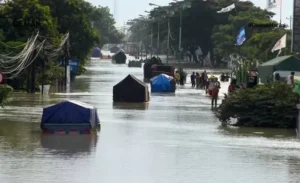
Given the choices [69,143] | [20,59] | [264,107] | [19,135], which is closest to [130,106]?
[264,107]

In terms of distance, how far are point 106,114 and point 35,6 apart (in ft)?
104

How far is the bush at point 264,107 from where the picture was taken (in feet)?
108

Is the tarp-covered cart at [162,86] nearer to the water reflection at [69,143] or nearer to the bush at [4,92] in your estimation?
the bush at [4,92]

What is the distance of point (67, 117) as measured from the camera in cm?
2823

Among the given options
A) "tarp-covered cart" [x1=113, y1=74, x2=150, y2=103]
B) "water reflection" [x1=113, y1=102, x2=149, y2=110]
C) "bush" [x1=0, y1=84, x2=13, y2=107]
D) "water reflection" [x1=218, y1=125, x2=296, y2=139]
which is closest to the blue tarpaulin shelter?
"water reflection" [x1=218, y1=125, x2=296, y2=139]

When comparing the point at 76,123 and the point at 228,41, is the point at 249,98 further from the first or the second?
the point at 228,41

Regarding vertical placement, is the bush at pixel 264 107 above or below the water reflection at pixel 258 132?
above

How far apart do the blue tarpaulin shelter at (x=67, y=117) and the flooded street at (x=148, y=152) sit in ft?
1.53

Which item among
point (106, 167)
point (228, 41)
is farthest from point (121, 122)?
point (228, 41)

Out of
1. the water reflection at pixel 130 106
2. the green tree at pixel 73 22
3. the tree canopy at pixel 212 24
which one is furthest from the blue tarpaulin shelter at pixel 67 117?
the tree canopy at pixel 212 24

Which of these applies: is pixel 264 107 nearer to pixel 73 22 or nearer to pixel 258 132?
pixel 258 132

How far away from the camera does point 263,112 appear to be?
3322 cm

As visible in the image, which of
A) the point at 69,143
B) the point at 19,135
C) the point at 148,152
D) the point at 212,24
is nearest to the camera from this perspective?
the point at 148,152

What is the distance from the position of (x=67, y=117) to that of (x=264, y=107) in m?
8.00
